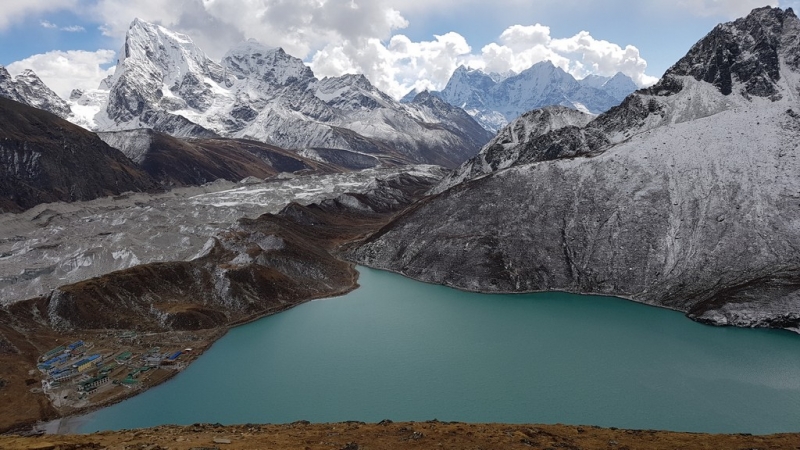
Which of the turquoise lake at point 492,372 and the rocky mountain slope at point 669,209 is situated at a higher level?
the rocky mountain slope at point 669,209

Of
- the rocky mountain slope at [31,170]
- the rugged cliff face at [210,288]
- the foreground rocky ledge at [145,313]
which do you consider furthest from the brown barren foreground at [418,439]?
the rocky mountain slope at [31,170]

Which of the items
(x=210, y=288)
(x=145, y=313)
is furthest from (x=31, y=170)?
(x=145, y=313)

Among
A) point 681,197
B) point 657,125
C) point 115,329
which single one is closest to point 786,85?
point 657,125

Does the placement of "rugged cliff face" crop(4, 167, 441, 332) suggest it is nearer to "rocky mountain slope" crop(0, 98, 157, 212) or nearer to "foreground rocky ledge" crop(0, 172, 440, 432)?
"foreground rocky ledge" crop(0, 172, 440, 432)

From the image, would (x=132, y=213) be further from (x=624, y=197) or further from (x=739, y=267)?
(x=739, y=267)

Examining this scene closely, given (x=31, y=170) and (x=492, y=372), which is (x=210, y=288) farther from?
(x=31, y=170)

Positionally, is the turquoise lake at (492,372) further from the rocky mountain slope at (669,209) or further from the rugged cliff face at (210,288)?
the rocky mountain slope at (669,209)
